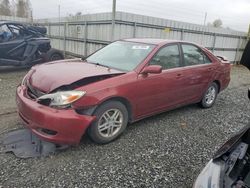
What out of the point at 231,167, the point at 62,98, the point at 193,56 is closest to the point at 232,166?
the point at 231,167

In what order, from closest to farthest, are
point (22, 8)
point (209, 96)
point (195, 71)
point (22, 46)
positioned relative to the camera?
1. point (195, 71)
2. point (209, 96)
3. point (22, 46)
4. point (22, 8)

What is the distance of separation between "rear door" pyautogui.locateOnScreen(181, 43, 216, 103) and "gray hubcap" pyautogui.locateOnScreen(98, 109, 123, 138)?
1725mm

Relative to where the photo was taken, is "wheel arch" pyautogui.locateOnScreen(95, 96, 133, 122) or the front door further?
the front door

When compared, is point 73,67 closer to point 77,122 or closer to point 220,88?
point 77,122

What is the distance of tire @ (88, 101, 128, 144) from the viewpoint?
3.29 metres

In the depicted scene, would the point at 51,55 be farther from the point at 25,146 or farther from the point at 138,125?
the point at 25,146

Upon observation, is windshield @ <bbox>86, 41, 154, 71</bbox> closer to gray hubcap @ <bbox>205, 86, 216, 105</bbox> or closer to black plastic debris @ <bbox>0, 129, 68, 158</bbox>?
black plastic debris @ <bbox>0, 129, 68, 158</bbox>

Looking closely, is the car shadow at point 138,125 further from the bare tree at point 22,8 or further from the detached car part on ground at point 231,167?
the bare tree at point 22,8

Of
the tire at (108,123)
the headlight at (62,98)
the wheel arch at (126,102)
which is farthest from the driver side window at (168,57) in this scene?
the headlight at (62,98)

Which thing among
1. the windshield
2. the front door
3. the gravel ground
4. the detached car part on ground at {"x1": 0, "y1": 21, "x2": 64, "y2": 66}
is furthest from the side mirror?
the detached car part on ground at {"x1": 0, "y1": 21, "x2": 64, "y2": 66}

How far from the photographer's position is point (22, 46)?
27.5 feet

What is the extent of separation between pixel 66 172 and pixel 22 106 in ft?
3.69

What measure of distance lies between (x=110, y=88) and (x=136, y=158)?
1024 mm

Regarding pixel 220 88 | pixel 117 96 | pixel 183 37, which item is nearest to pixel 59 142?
pixel 117 96
